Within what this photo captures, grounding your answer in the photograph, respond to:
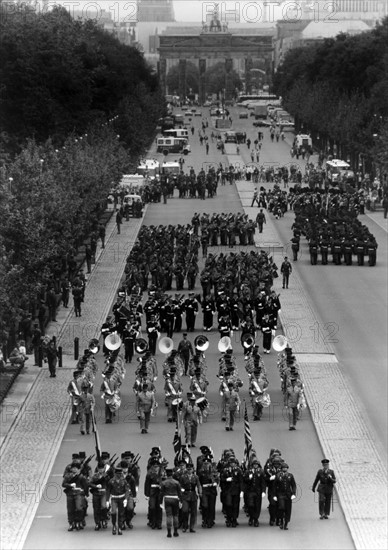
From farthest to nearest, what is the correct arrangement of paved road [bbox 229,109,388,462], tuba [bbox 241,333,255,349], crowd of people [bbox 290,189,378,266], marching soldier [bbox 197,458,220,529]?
1. crowd of people [bbox 290,189,378,266]
2. tuba [bbox 241,333,255,349]
3. paved road [bbox 229,109,388,462]
4. marching soldier [bbox 197,458,220,529]

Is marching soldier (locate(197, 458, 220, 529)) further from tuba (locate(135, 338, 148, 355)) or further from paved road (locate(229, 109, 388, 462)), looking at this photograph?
tuba (locate(135, 338, 148, 355))

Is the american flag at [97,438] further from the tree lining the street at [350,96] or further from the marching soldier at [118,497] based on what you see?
the tree lining the street at [350,96]

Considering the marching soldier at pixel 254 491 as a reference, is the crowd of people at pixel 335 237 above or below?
below

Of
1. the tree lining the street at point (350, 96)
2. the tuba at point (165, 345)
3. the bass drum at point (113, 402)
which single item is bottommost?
the tree lining the street at point (350, 96)

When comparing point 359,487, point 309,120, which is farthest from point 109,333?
point 309,120

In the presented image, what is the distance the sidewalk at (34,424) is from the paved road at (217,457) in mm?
282

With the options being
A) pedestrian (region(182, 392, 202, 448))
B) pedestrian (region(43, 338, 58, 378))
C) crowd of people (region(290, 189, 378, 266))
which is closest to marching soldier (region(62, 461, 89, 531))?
pedestrian (region(182, 392, 202, 448))

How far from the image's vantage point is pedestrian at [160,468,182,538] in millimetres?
33656

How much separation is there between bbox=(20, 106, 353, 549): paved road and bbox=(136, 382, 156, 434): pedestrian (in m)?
0.24

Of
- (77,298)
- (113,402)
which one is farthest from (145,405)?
(77,298)


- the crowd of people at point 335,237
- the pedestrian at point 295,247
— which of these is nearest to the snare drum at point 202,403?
the crowd of people at point 335,237

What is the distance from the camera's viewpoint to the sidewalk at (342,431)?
34.6 metres

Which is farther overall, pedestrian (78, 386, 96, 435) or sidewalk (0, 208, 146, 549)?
pedestrian (78, 386, 96, 435)

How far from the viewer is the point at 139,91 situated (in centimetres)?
17638
